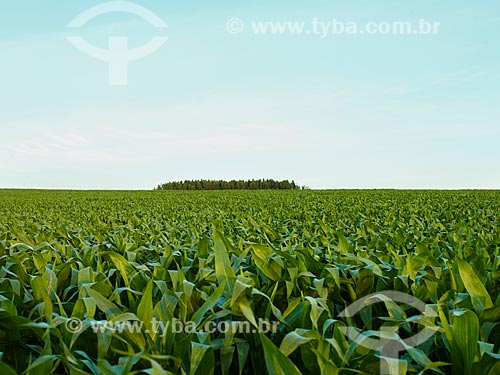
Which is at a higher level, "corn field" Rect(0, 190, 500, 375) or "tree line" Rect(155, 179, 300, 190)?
"tree line" Rect(155, 179, 300, 190)

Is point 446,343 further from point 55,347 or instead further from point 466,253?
point 466,253

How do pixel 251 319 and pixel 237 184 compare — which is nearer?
pixel 251 319

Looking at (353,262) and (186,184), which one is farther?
(186,184)

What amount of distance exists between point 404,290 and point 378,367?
88cm

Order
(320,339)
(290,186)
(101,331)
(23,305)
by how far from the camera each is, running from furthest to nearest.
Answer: (290,186) → (23,305) → (101,331) → (320,339)

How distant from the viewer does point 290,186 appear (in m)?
39.7

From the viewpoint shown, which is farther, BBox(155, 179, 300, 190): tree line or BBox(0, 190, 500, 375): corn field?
BBox(155, 179, 300, 190): tree line

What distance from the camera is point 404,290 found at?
2189 mm

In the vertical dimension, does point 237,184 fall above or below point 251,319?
above

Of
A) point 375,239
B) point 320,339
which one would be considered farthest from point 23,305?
point 375,239

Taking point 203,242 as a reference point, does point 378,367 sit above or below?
below

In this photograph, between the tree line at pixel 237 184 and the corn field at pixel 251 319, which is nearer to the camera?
the corn field at pixel 251 319

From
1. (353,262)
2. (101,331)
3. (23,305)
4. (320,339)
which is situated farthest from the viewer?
(353,262)

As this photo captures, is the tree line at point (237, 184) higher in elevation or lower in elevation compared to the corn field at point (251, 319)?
higher
